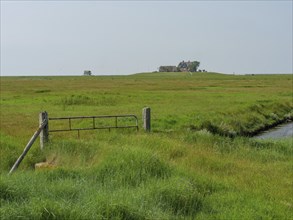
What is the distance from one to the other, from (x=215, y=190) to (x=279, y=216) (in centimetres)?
196

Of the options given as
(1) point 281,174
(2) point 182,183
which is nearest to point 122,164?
A: (2) point 182,183

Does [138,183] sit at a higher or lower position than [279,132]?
higher

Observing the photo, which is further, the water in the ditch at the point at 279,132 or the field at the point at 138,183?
the water in the ditch at the point at 279,132

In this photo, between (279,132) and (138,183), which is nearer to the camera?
(138,183)

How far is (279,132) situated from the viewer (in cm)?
3397

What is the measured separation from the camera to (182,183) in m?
10.1

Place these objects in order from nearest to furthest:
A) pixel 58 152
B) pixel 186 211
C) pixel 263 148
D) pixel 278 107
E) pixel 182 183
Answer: pixel 186 211, pixel 182 183, pixel 58 152, pixel 263 148, pixel 278 107

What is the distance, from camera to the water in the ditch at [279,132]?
104ft

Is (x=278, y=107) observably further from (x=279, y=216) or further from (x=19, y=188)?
(x=19, y=188)

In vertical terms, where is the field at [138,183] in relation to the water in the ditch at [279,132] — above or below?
above

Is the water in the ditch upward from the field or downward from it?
downward

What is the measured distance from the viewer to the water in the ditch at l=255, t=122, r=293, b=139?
104 feet

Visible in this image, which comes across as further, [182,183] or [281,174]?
[281,174]

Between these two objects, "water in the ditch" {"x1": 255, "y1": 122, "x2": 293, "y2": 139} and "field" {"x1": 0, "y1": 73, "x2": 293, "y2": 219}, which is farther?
"water in the ditch" {"x1": 255, "y1": 122, "x2": 293, "y2": 139}
